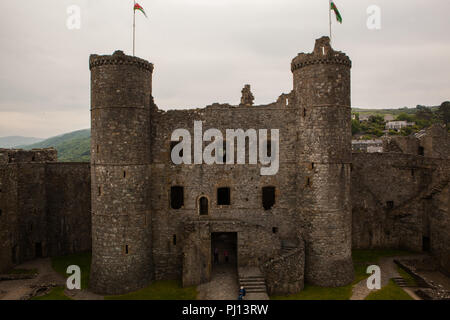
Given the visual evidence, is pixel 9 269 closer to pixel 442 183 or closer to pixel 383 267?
pixel 383 267

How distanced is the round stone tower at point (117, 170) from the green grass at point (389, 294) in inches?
557

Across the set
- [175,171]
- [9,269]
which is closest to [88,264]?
[9,269]

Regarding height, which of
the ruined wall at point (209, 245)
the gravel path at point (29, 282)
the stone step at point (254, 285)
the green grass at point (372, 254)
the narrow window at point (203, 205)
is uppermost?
the narrow window at point (203, 205)

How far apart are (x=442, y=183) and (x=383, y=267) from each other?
782 centimetres

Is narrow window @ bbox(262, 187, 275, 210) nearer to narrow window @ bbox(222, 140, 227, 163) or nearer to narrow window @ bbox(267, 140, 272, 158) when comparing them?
narrow window @ bbox(267, 140, 272, 158)

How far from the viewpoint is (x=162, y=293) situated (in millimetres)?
19172

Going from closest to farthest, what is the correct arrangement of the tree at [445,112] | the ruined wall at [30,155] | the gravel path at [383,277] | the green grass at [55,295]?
the gravel path at [383,277], the green grass at [55,295], the ruined wall at [30,155], the tree at [445,112]

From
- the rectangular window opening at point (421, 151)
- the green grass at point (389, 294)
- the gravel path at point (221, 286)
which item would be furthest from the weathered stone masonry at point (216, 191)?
the rectangular window opening at point (421, 151)

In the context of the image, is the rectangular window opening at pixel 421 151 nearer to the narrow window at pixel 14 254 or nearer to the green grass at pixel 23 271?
the green grass at pixel 23 271

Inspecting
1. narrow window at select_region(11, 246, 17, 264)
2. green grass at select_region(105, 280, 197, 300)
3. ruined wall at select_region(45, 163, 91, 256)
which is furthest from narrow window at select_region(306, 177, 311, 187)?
narrow window at select_region(11, 246, 17, 264)

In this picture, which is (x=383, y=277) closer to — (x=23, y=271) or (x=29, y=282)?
(x=29, y=282)

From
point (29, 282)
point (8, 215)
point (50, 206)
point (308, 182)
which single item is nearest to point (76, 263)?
point (29, 282)

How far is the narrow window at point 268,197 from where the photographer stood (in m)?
22.2

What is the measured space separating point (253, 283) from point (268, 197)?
20.2 feet
